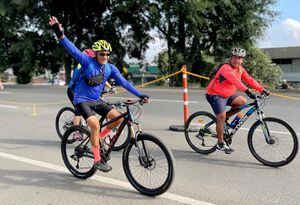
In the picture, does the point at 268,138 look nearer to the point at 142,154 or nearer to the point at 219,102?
the point at 219,102

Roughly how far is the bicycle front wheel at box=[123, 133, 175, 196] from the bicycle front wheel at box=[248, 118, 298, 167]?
6.88ft

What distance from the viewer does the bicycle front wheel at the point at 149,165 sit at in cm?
509

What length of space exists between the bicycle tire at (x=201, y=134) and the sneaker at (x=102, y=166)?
2352mm

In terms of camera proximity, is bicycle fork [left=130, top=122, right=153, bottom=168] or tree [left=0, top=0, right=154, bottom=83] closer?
bicycle fork [left=130, top=122, right=153, bottom=168]

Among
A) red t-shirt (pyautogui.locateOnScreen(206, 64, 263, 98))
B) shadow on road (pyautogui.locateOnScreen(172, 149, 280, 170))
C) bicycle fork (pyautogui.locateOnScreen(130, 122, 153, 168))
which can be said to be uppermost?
red t-shirt (pyautogui.locateOnScreen(206, 64, 263, 98))

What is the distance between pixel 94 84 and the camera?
5.83 metres

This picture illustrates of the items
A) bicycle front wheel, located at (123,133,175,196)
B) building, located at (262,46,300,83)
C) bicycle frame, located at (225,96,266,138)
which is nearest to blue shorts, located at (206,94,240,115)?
bicycle frame, located at (225,96,266,138)

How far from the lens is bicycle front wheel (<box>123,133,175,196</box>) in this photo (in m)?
5.09

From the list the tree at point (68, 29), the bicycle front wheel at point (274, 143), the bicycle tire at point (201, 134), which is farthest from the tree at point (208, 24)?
the bicycle front wheel at point (274, 143)

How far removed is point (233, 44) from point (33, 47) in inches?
652

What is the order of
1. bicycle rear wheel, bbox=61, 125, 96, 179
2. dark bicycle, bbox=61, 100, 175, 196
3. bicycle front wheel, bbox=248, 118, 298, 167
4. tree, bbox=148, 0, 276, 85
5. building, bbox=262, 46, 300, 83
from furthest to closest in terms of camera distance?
building, bbox=262, 46, 300, 83, tree, bbox=148, 0, 276, 85, bicycle front wheel, bbox=248, 118, 298, 167, bicycle rear wheel, bbox=61, 125, 96, 179, dark bicycle, bbox=61, 100, 175, 196

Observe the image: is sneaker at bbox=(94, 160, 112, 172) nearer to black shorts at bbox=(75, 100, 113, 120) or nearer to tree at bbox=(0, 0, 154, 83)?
black shorts at bbox=(75, 100, 113, 120)

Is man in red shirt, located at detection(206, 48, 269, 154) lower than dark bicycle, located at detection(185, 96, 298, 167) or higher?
higher

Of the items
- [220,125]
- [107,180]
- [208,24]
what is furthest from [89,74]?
[208,24]
